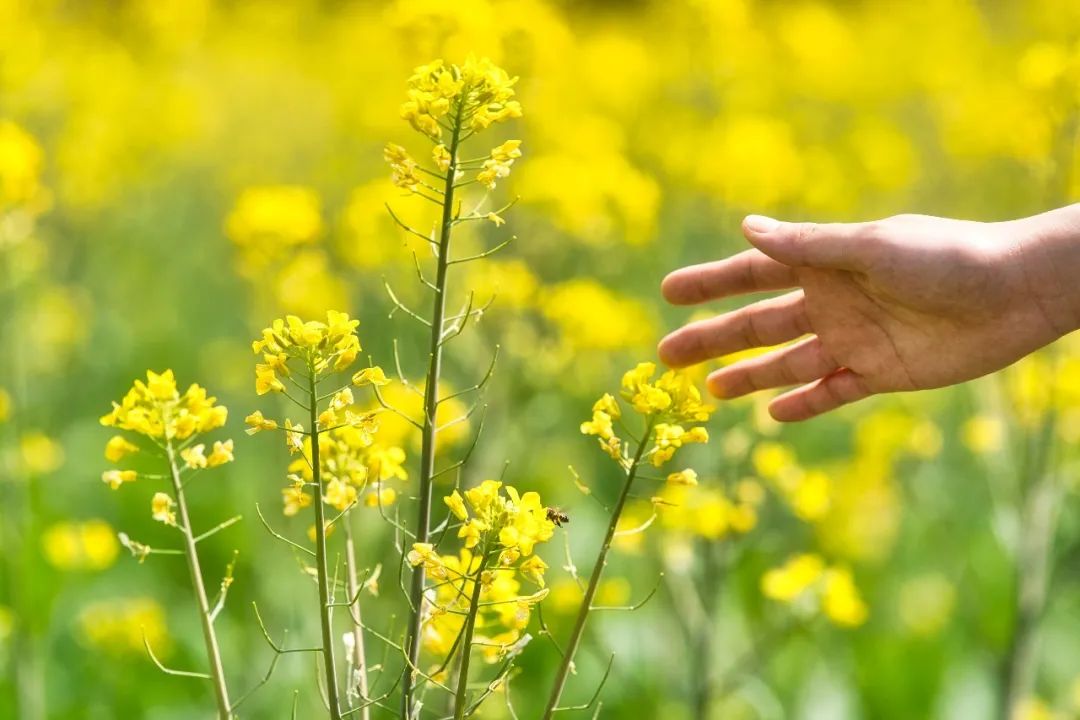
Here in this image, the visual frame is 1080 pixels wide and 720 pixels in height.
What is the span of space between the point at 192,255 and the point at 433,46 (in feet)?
16.1

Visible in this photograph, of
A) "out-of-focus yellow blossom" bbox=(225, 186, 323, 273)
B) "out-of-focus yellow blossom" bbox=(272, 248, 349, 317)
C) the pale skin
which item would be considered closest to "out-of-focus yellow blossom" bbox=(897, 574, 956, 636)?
the pale skin

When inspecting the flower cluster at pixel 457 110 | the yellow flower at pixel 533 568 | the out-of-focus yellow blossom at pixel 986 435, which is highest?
the flower cluster at pixel 457 110

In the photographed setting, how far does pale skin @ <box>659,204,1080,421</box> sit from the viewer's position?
1.79 m

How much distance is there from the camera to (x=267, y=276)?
3.10 metres

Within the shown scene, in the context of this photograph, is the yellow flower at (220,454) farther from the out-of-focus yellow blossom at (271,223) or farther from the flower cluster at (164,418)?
the out-of-focus yellow blossom at (271,223)

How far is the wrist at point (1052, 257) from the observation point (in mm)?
1851

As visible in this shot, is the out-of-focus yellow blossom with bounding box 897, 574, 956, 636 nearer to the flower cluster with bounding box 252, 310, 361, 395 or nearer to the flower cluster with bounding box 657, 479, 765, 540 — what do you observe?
the flower cluster with bounding box 657, 479, 765, 540

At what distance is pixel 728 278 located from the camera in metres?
2.09

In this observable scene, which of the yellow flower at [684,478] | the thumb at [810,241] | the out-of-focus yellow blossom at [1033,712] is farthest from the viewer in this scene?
the out-of-focus yellow blossom at [1033,712]

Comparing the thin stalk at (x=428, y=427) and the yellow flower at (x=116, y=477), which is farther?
the thin stalk at (x=428, y=427)

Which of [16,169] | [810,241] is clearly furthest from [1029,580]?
[16,169]

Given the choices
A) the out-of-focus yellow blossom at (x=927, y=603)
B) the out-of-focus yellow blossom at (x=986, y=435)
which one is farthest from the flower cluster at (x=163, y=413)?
the out-of-focus yellow blossom at (x=927, y=603)

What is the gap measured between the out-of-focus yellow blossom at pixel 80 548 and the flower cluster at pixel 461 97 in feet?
7.98

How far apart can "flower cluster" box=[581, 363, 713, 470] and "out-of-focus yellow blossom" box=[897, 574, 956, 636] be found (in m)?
2.45
